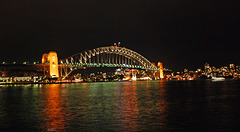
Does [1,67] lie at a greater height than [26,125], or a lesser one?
greater

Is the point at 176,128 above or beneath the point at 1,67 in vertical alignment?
beneath

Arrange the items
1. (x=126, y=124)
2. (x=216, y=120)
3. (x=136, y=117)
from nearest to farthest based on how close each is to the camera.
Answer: (x=126, y=124)
(x=216, y=120)
(x=136, y=117)

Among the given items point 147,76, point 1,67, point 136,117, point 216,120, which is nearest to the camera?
point 216,120

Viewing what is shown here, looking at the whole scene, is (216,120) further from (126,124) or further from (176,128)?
(126,124)

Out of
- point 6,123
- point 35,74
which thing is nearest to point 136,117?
point 6,123

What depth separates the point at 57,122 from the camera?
9281 mm

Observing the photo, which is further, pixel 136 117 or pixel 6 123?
pixel 136 117

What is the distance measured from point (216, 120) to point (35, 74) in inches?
2264

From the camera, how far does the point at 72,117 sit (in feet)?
33.8

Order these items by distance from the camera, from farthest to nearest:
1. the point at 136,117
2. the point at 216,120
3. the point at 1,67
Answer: the point at 1,67, the point at 136,117, the point at 216,120

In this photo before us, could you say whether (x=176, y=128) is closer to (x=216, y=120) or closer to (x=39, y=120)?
(x=216, y=120)

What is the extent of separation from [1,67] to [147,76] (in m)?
63.1

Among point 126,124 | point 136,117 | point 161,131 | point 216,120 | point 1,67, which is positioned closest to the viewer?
point 161,131

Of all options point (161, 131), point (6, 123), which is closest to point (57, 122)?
point (6, 123)
